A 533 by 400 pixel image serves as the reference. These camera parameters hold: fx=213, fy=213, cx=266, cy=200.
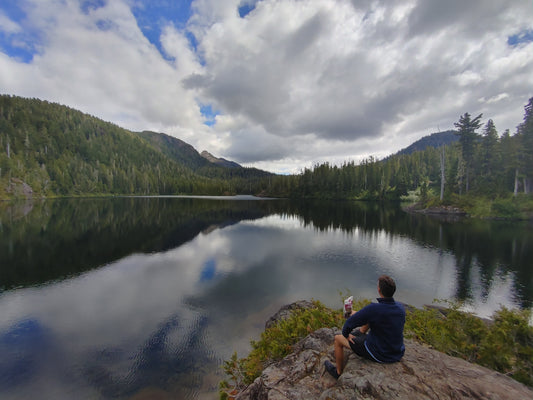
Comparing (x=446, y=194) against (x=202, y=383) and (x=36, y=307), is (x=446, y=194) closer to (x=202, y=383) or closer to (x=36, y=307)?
(x=202, y=383)

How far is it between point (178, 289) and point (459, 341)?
1970cm

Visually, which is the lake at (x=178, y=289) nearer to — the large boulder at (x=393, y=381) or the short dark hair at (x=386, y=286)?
the large boulder at (x=393, y=381)

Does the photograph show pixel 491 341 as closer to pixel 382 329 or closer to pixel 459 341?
pixel 459 341

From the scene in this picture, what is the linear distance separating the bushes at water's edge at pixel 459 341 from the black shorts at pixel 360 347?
359cm

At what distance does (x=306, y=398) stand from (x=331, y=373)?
36.5 inches

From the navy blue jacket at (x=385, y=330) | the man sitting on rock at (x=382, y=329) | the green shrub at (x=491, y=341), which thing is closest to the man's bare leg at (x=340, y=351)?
the man sitting on rock at (x=382, y=329)

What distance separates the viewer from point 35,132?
190875 mm

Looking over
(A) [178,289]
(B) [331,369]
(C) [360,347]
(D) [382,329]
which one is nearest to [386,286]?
(D) [382,329]

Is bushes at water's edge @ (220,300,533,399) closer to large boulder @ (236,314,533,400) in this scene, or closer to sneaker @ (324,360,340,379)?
large boulder @ (236,314,533,400)

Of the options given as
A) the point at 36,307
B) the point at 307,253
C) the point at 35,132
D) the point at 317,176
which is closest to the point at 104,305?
the point at 36,307

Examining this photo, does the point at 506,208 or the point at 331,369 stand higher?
the point at 331,369

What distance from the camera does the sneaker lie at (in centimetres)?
559

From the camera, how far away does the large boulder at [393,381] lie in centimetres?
450

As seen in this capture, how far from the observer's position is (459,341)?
322 inches
